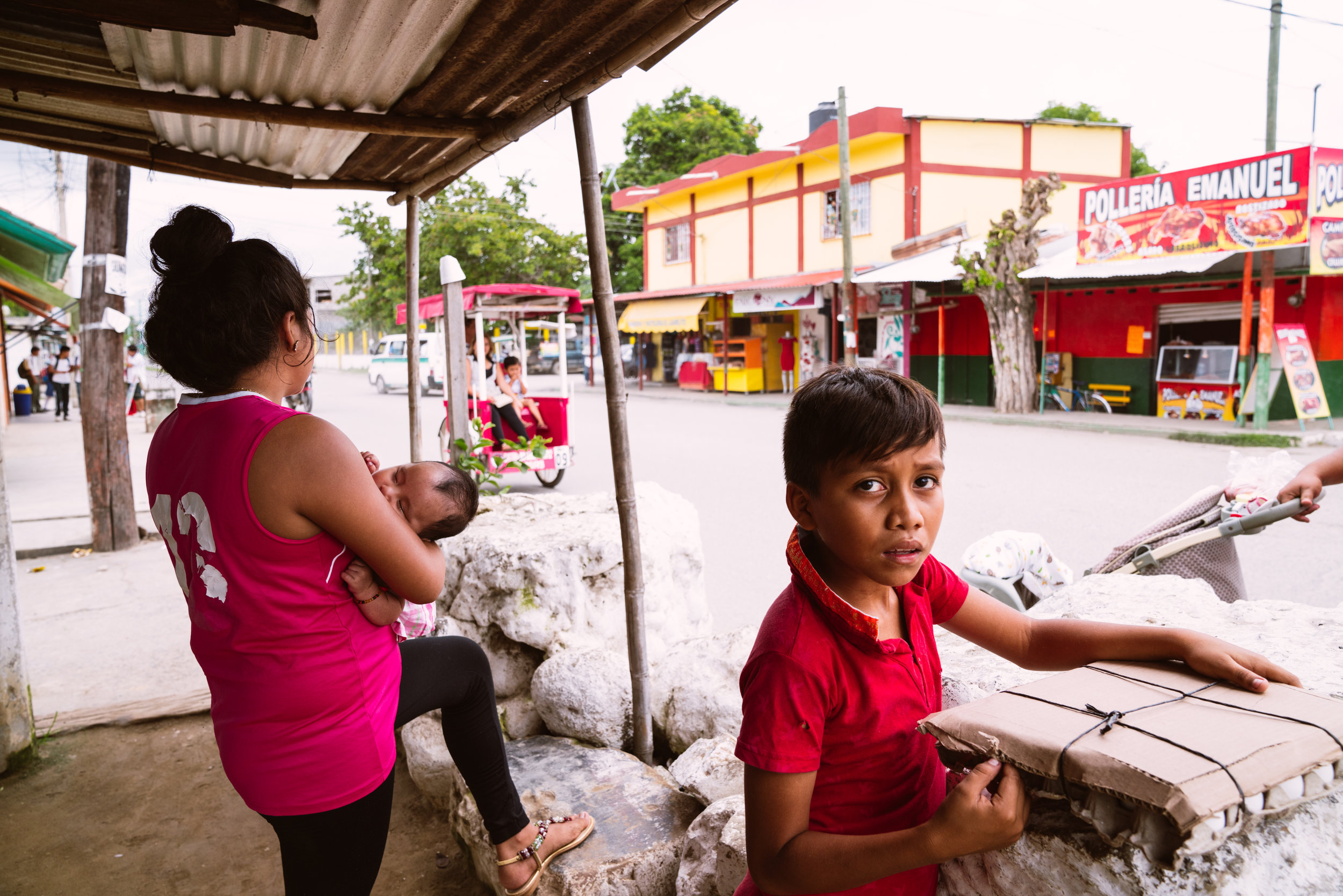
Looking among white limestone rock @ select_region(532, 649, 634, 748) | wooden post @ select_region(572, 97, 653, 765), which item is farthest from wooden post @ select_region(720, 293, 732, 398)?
wooden post @ select_region(572, 97, 653, 765)

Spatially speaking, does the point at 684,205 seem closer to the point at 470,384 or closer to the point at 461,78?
the point at 470,384

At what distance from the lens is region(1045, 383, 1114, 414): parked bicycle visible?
15.7 meters

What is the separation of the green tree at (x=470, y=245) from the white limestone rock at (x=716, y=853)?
88.8 feet

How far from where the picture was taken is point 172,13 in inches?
74.0

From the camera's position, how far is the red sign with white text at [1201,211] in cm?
1123

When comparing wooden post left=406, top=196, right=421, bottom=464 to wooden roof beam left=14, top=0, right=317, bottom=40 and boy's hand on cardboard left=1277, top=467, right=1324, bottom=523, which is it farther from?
boy's hand on cardboard left=1277, top=467, right=1324, bottom=523

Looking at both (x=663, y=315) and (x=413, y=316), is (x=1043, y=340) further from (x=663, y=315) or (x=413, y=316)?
(x=413, y=316)

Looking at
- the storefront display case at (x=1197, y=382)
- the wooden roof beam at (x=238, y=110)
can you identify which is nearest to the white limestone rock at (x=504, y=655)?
the wooden roof beam at (x=238, y=110)

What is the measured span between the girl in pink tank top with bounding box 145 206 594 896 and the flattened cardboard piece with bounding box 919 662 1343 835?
1027 mm

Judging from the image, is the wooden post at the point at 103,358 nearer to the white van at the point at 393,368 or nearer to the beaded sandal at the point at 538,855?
the beaded sandal at the point at 538,855

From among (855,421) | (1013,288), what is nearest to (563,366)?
(1013,288)

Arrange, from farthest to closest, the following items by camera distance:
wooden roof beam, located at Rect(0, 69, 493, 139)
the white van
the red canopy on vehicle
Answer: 1. the white van
2. the red canopy on vehicle
3. wooden roof beam, located at Rect(0, 69, 493, 139)

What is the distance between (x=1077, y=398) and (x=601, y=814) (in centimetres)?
1582

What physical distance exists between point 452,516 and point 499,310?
32.6 ft
